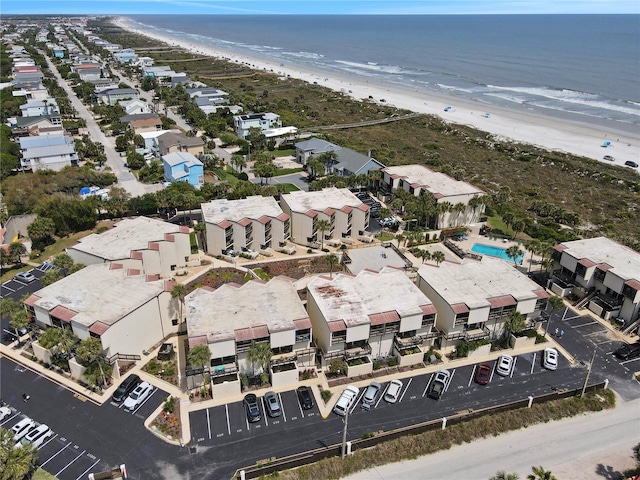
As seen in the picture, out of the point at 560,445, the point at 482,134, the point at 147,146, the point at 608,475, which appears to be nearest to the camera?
the point at 608,475

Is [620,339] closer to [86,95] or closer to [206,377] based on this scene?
[206,377]

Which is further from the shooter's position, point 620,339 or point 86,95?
point 86,95

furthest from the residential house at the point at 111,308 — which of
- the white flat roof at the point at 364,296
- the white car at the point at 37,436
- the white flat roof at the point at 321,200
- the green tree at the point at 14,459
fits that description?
the white flat roof at the point at 321,200

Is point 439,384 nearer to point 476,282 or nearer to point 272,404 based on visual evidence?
point 476,282

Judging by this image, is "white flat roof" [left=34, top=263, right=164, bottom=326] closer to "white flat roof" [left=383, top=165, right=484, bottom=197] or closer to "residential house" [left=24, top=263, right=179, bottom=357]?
"residential house" [left=24, top=263, right=179, bottom=357]

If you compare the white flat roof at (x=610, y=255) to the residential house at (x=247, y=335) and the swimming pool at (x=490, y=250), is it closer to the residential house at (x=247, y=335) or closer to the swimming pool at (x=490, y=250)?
the swimming pool at (x=490, y=250)

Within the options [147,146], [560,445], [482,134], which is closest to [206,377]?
[560,445]

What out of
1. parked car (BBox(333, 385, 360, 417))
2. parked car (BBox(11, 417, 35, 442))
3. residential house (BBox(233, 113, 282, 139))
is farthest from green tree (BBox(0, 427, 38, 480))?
residential house (BBox(233, 113, 282, 139))
